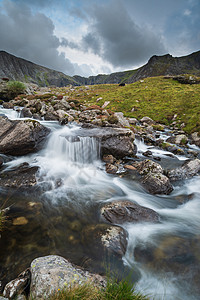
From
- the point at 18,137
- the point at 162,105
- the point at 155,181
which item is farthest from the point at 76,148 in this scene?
the point at 162,105

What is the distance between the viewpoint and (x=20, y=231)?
5.04 m

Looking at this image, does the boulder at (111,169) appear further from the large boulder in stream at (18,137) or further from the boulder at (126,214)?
the large boulder in stream at (18,137)

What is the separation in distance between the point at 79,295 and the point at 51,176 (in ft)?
24.3

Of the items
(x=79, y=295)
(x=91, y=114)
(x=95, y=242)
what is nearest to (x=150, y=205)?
(x=95, y=242)

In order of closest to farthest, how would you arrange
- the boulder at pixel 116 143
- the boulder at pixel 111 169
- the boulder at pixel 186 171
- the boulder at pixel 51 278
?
1. the boulder at pixel 51 278
2. the boulder at pixel 186 171
3. the boulder at pixel 111 169
4. the boulder at pixel 116 143

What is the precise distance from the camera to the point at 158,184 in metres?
8.42

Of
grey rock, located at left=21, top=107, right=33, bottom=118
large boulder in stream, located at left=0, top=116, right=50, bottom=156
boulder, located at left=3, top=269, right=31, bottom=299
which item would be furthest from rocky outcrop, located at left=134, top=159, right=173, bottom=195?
grey rock, located at left=21, top=107, right=33, bottom=118

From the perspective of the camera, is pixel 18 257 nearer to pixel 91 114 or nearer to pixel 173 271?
pixel 173 271

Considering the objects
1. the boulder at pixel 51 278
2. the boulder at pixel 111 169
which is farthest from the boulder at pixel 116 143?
the boulder at pixel 51 278

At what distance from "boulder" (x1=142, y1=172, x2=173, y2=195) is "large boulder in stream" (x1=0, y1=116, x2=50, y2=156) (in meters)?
8.70

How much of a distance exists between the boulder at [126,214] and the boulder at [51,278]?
103 inches

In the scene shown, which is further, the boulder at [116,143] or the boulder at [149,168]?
the boulder at [116,143]

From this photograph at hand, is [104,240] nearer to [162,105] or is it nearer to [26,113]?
[26,113]

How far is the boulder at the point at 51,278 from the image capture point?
96.2 inches
